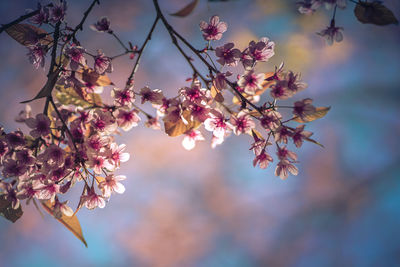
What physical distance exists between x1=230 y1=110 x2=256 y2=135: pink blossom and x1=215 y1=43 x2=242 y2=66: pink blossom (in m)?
0.12

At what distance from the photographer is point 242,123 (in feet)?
1.66

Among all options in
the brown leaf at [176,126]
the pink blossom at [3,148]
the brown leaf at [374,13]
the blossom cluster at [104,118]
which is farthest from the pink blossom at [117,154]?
the brown leaf at [374,13]

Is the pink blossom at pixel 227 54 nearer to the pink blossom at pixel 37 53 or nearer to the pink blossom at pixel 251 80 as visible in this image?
the pink blossom at pixel 251 80

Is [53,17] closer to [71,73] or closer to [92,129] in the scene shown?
[71,73]

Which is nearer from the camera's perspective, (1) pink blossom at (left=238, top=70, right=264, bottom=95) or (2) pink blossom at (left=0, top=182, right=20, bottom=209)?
(1) pink blossom at (left=238, top=70, right=264, bottom=95)

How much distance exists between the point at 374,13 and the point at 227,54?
0.26 m

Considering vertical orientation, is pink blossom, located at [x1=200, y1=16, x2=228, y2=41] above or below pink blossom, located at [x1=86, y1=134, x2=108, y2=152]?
above

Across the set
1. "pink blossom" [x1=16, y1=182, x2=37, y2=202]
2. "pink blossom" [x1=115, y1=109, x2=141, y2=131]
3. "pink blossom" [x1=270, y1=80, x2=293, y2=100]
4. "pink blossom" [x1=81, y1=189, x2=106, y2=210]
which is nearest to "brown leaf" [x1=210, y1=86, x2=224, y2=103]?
"pink blossom" [x1=270, y1=80, x2=293, y2=100]

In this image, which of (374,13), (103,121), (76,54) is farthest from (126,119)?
(374,13)

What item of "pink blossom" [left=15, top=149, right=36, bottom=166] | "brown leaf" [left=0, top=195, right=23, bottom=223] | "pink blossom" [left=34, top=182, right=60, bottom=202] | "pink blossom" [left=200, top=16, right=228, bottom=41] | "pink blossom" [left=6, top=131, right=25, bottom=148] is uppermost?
"pink blossom" [left=200, top=16, right=228, bottom=41]

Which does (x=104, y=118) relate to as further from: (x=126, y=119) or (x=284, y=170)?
(x=284, y=170)

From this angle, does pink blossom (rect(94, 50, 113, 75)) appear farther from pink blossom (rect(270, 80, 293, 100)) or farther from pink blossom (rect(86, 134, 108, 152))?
pink blossom (rect(270, 80, 293, 100))

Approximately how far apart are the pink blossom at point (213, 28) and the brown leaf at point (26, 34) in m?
0.34

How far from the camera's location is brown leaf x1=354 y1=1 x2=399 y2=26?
17.1 inches
